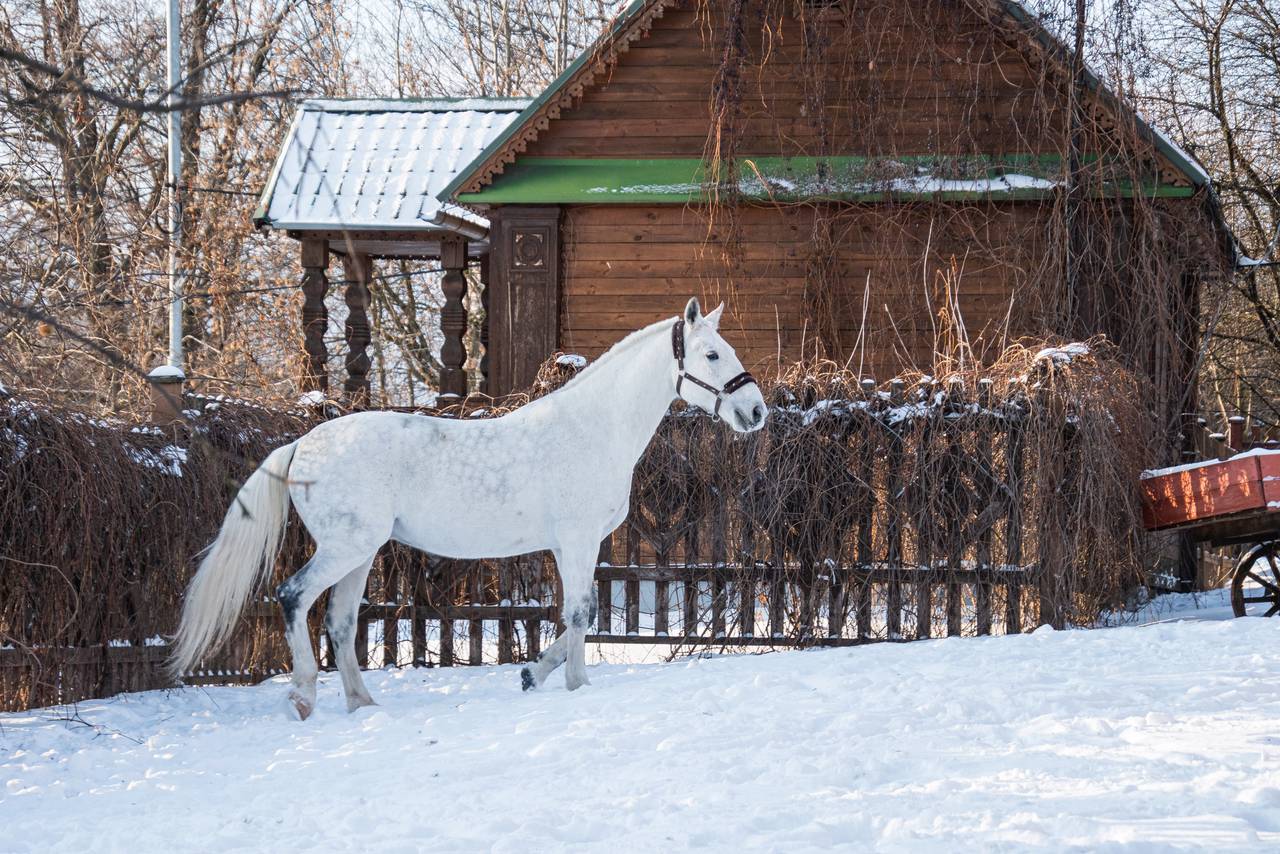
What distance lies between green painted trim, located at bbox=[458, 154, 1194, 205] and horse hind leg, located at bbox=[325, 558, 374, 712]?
23.4 ft

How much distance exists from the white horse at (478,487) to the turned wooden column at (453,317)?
25.5ft

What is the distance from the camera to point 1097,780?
4.42 meters

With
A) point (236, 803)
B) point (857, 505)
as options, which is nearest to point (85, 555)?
point (236, 803)

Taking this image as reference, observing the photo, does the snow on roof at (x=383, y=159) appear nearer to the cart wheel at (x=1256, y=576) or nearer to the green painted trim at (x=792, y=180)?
the green painted trim at (x=792, y=180)

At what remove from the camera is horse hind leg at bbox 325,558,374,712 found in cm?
672

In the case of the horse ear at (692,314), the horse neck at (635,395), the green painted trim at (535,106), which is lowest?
the horse neck at (635,395)

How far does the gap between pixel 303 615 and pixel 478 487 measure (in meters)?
1.13

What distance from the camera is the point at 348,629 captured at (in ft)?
22.4

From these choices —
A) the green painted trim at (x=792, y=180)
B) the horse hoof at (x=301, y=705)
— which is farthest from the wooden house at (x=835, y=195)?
the horse hoof at (x=301, y=705)

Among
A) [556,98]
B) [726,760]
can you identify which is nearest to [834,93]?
[556,98]

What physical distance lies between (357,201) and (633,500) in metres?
7.83

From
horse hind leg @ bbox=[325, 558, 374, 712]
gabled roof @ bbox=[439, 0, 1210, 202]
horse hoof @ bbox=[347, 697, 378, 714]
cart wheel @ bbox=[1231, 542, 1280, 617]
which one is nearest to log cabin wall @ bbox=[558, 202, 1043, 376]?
gabled roof @ bbox=[439, 0, 1210, 202]

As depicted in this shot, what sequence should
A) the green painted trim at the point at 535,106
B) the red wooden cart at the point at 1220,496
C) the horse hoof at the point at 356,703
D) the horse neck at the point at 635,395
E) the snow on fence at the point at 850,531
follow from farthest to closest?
the green painted trim at the point at 535,106 → the red wooden cart at the point at 1220,496 → the snow on fence at the point at 850,531 → the horse neck at the point at 635,395 → the horse hoof at the point at 356,703

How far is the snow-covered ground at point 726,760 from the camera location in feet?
13.4
